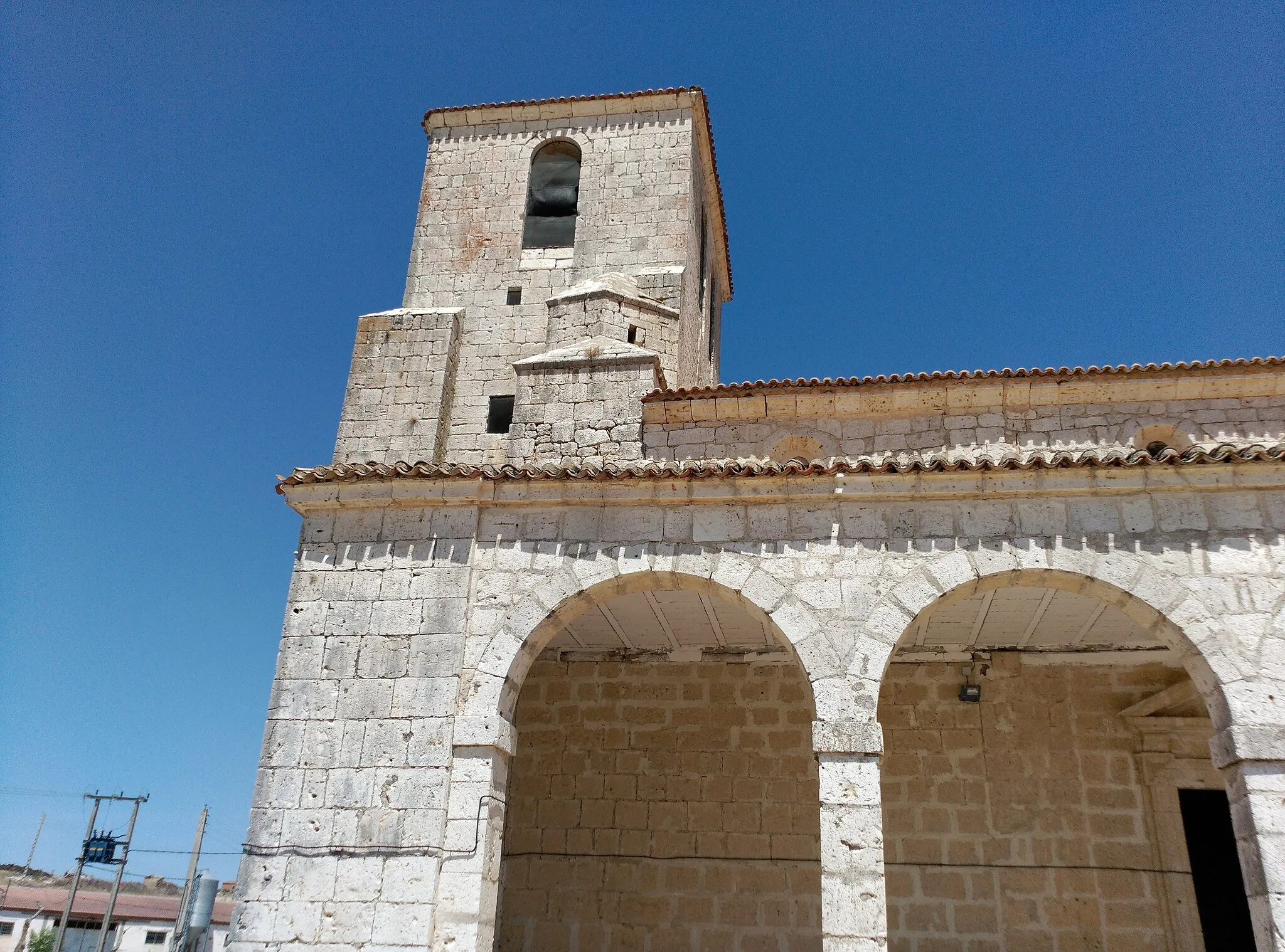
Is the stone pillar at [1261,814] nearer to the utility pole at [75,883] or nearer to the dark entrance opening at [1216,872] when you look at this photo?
the dark entrance opening at [1216,872]

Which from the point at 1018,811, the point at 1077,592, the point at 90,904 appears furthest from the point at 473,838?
the point at 90,904

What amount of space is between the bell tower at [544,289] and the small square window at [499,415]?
3 centimetres

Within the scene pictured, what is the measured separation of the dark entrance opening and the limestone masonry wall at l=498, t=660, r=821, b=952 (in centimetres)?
317

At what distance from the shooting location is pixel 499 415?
12.0m

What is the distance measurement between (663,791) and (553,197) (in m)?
8.48

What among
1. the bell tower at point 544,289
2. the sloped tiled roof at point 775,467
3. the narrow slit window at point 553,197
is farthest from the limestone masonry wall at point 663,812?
the narrow slit window at point 553,197

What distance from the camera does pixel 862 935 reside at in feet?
18.7

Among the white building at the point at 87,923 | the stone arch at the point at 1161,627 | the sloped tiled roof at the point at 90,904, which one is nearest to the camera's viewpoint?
the stone arch at the point at 1161,627

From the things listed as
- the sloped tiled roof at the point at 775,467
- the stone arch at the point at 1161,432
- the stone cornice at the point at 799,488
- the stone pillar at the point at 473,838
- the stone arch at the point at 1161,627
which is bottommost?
the stone pillar at the point at 473,838

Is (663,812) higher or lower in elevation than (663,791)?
lower

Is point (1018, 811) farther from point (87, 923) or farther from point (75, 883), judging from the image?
point (87, 923)

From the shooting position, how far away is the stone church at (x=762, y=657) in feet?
20.6

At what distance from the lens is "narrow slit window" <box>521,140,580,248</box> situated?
13.3 m

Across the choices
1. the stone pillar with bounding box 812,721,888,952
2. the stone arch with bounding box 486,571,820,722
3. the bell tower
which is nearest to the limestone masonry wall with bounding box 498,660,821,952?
the stone arch with bounding box 486,571,820,722
